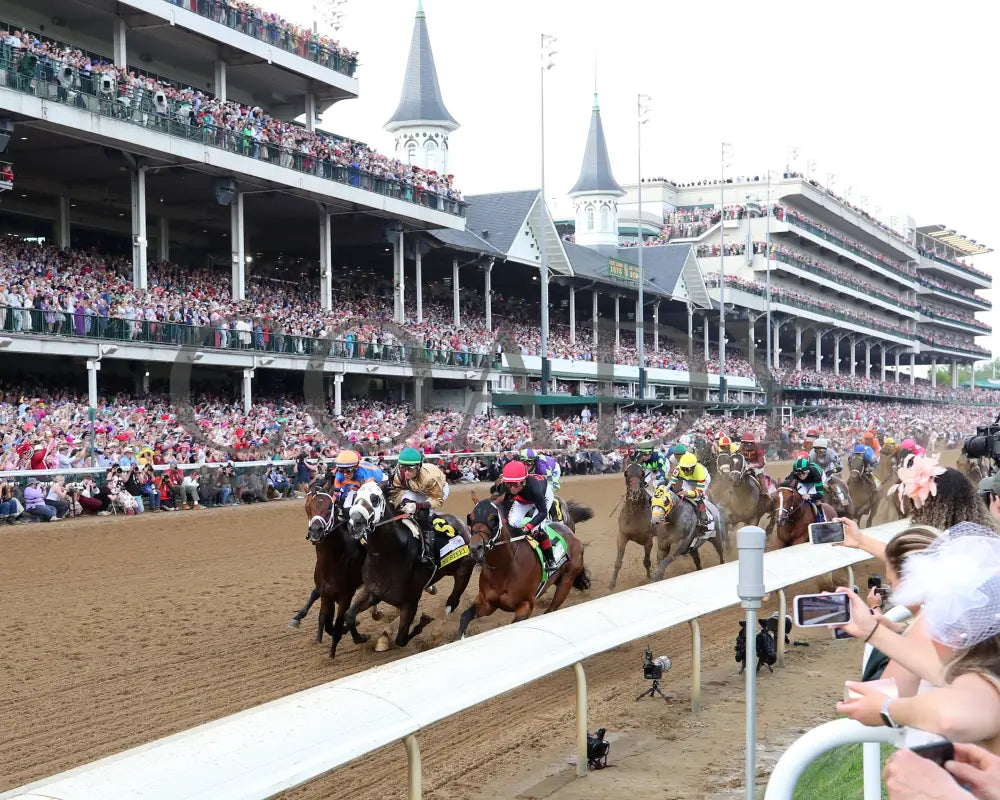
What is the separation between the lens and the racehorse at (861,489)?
15.1m

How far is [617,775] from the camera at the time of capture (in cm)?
512

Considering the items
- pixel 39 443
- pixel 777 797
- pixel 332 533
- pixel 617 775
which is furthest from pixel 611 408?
pixel 777 797

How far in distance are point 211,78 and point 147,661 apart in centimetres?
2297

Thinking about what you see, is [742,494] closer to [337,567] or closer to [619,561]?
[619,561]

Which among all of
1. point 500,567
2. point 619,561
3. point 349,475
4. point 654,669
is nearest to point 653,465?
point 619,561

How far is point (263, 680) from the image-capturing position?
6.84 meters

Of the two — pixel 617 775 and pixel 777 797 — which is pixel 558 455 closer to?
pixel 617 775

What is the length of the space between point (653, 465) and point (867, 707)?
9505 mm

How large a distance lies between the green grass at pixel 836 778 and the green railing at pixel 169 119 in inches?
684

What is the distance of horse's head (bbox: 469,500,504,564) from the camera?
7.40m

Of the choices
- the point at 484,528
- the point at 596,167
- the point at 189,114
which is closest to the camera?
the point at 484,528

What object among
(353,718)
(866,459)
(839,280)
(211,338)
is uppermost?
(839,280)

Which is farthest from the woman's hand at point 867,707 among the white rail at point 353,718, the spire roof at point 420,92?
the spire roof at point 420,92

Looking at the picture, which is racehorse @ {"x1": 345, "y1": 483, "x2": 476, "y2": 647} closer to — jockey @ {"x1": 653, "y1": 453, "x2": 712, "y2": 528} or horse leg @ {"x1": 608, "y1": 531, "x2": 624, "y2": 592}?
horse leg @ {"x1": 608, "y1": 531, "x2": 624, "y2": 592}
